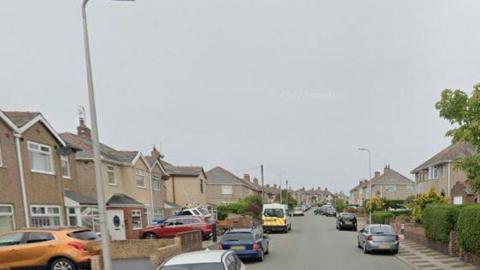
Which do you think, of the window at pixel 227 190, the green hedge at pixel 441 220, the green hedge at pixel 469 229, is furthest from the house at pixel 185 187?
the green hedge at pixel 469 229

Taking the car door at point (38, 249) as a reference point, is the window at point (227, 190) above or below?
below

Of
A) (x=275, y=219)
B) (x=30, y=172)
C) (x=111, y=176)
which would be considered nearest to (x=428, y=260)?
(x=275, y=219)

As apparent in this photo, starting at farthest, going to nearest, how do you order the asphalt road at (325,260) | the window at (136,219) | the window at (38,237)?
the window at (136,219), the asphalt road at (325,260), the window at (38,237)

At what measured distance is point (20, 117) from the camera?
18047mm

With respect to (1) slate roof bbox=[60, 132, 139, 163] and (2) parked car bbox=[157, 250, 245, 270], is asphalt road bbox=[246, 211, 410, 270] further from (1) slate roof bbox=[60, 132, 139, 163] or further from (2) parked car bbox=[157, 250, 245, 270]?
(1) slate roof bbox=[60, 132, 139, 163]

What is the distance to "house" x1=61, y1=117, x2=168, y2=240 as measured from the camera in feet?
69.4

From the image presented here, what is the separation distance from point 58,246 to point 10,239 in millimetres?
1877

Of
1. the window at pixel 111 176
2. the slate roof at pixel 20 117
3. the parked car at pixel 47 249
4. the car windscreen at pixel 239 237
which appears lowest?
the car windscreen at pixel 239 237

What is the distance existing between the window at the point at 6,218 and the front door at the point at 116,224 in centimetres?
763

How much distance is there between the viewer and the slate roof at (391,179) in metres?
74.8

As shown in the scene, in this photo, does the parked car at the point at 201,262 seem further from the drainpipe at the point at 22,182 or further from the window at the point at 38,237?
the drainpipe at the point at 22,182

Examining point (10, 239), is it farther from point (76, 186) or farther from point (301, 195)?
point (301, 195)

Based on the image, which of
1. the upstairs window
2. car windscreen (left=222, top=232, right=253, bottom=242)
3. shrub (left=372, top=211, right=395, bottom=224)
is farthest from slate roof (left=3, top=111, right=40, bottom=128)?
shrub (left=372, top=211, right=395, bottom=224)

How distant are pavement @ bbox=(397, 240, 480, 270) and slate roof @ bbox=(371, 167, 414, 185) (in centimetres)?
5926
